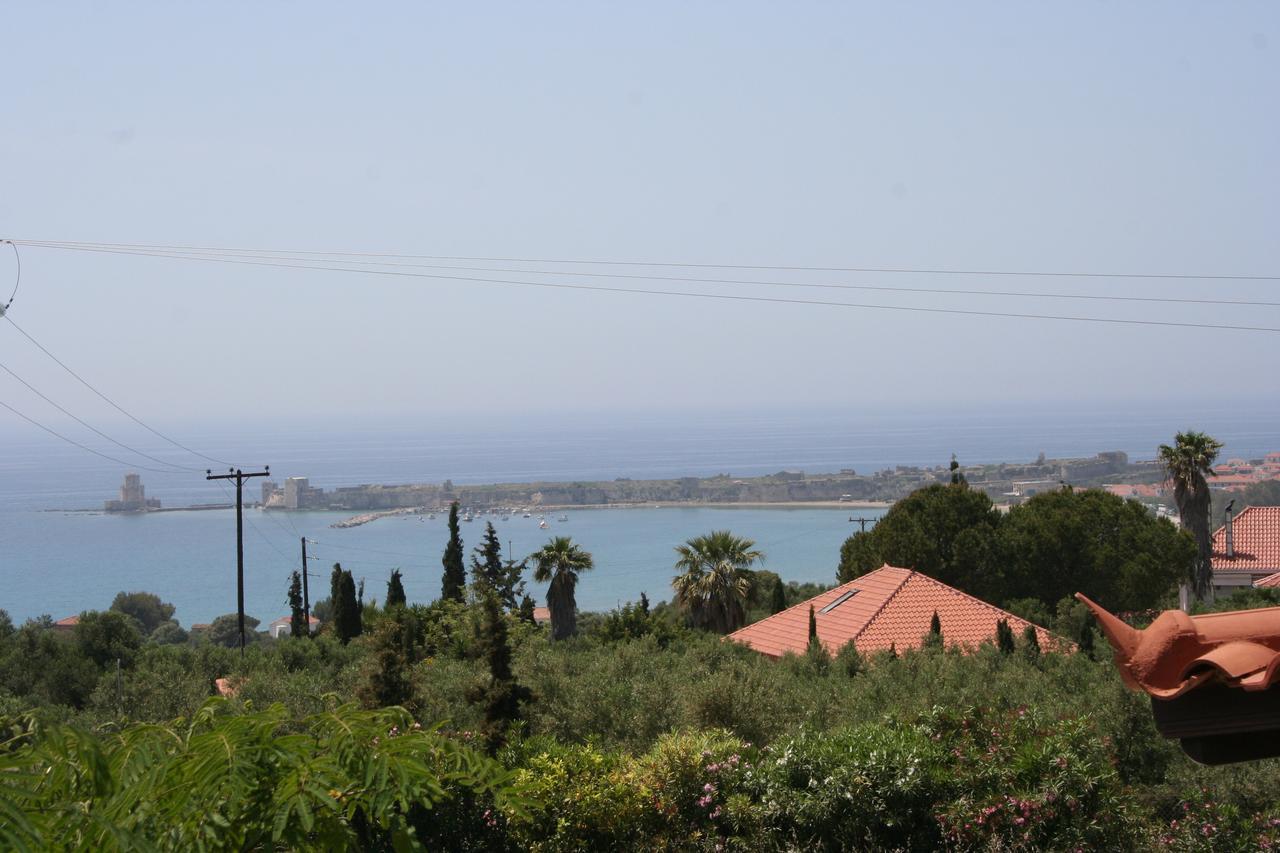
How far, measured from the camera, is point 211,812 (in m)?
4.87

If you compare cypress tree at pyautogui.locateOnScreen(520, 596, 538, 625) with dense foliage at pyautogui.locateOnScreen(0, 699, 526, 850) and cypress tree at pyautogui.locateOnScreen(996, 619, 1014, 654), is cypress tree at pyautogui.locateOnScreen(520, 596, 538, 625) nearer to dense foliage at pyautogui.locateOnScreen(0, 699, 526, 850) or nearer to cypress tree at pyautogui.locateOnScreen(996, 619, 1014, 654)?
cypress tree at pyautogui.locateOnScreen(996, 619, 1014, 654)

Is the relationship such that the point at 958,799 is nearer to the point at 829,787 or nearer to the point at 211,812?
the point at 829,787

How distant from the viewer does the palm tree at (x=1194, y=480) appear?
119 ft

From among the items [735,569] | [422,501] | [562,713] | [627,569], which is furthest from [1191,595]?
[422,501]

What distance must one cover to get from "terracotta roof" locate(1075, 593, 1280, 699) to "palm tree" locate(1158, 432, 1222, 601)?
35.3 m

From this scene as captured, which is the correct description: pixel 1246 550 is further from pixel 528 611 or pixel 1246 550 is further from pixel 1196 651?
pixel 1196 651

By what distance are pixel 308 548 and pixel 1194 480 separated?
109941 mm

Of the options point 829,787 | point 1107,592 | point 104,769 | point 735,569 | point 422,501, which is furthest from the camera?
point 422,501

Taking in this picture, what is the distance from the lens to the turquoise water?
96562 millimetres

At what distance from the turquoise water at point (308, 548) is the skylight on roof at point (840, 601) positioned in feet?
177

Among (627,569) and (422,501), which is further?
(422,501)

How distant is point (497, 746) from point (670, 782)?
345 centimetres

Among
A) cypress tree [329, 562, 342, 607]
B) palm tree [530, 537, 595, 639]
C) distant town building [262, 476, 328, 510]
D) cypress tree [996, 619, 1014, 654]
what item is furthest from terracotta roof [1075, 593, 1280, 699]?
distant town building [262, 476, 328, 510]

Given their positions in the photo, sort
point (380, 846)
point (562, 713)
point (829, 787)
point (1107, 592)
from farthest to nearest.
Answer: point (1107, 592)
point (562, 713)
point (829, 787)
point (380, 846)
